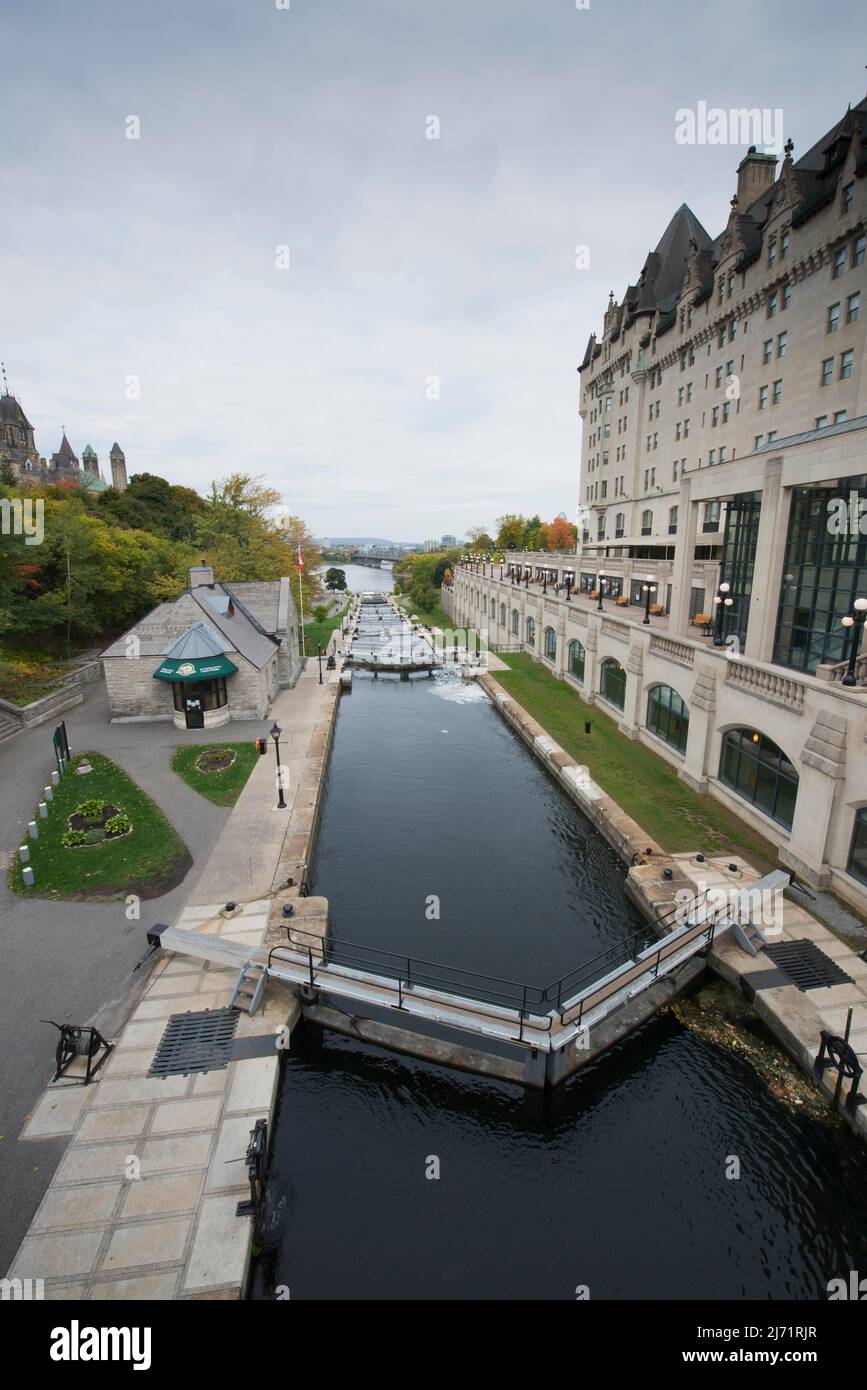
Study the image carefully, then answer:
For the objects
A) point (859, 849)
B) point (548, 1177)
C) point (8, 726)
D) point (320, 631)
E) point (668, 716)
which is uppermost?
point (668, 716)

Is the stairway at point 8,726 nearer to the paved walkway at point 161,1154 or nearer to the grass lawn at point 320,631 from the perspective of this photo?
the paved walkway at point 161,1154

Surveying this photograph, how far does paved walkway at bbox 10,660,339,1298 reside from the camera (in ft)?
25.3

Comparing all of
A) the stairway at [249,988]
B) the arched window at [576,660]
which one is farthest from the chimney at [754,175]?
the stairway at [249,988]

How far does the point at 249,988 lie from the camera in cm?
1271

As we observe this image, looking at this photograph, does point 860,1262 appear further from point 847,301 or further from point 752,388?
point 752,388

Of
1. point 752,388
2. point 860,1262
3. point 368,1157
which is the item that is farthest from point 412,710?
point 860,1262

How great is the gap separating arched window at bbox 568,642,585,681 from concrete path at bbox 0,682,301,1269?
79.6 feet

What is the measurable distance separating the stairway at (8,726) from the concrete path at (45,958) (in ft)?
10.3

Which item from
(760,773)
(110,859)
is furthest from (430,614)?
(110,859)

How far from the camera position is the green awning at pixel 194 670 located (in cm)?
2938

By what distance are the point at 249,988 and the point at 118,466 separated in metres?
158

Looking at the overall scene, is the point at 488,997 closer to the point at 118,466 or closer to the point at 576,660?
the point at 576,660

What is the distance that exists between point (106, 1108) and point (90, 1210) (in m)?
1.73

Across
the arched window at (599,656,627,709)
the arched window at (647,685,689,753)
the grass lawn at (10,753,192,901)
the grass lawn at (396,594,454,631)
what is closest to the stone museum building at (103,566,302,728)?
the grass lawn at (10,753,192,901)
